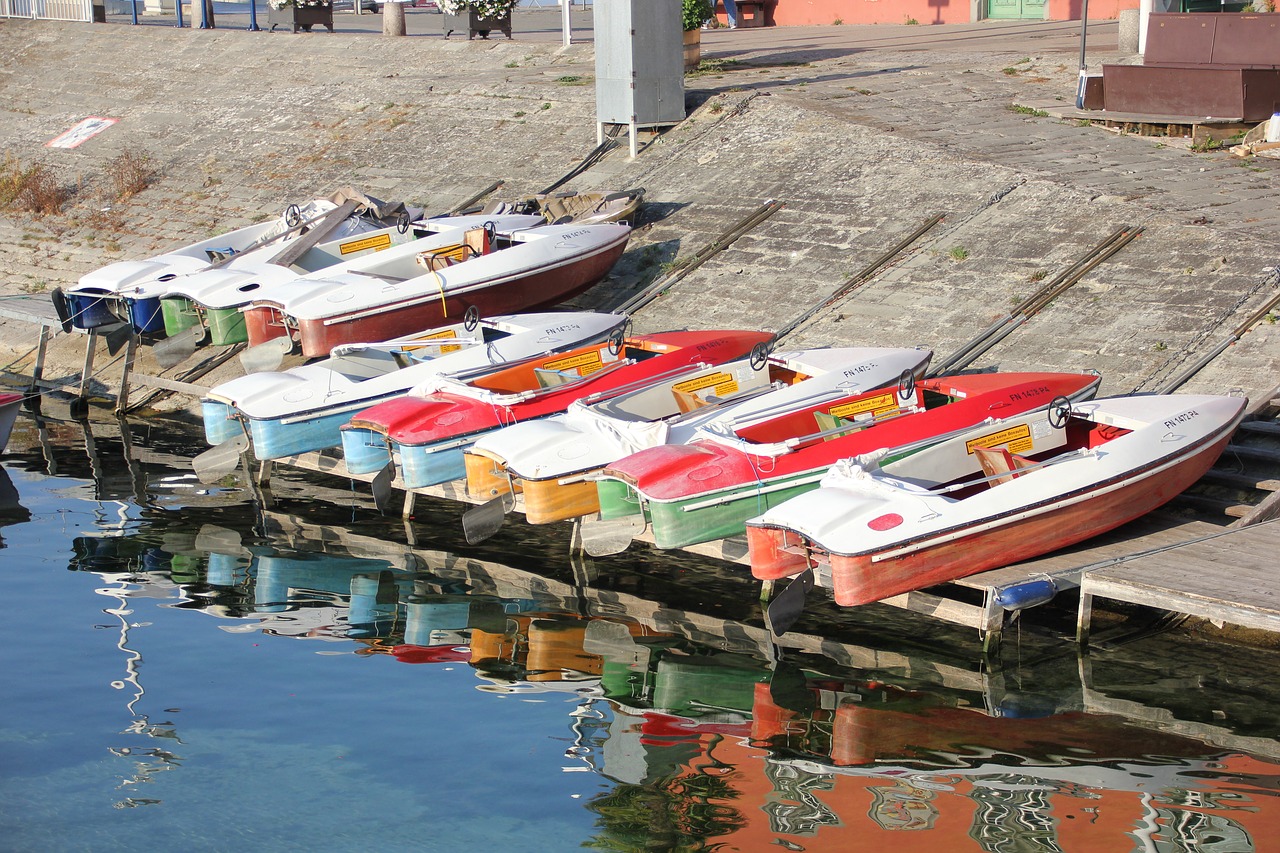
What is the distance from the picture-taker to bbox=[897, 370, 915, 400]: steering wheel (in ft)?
35.6

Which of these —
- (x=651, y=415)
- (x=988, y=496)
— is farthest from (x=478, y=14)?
(x=988, y=496)

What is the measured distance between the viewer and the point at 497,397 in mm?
11477

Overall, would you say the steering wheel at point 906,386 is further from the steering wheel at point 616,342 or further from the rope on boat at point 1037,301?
the steering wheel at point 616,342

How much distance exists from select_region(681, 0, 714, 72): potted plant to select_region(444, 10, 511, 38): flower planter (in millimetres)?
4928

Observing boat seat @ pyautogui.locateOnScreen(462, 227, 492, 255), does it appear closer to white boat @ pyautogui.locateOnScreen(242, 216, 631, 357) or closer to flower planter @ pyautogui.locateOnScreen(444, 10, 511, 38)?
white boat @ pyautogui.locateOnScreen(242, 216, 631, 357)

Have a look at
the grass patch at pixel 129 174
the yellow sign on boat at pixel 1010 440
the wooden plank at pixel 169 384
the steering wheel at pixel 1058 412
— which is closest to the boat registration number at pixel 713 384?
the yellow sign on boat at pixel 1010 440

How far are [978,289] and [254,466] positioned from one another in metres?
7.01

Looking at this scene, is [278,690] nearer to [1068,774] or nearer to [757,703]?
[757,703]

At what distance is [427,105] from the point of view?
72.2 ft

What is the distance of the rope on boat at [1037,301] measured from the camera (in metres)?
12.9

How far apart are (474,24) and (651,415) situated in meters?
15.5

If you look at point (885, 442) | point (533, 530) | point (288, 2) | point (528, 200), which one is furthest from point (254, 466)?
point (288, 2)

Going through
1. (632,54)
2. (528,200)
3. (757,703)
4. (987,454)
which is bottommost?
(757,703)

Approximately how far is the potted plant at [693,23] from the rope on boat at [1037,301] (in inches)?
301
